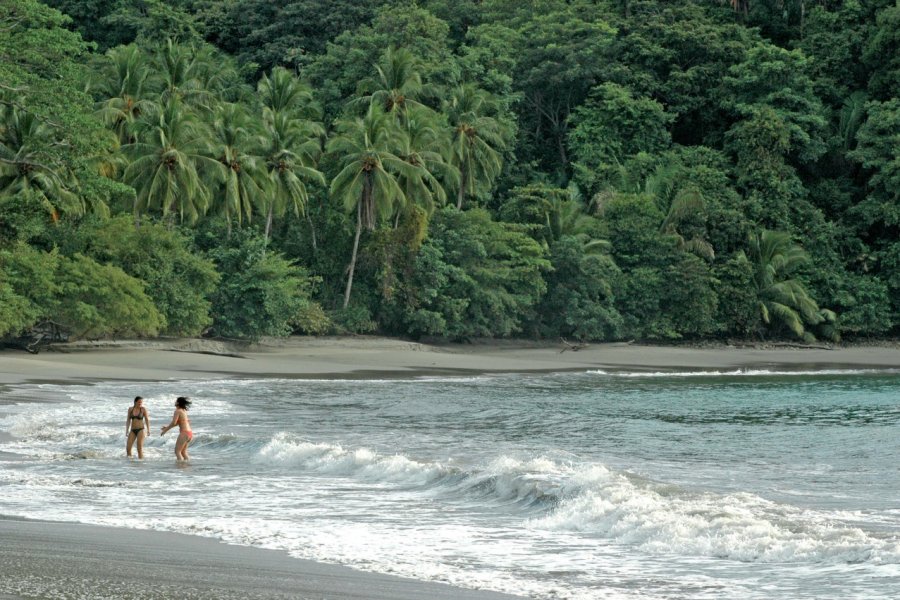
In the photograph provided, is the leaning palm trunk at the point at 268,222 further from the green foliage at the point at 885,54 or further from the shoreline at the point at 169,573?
the shoreline at the point at 169,573

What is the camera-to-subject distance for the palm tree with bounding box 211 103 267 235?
38.2 m

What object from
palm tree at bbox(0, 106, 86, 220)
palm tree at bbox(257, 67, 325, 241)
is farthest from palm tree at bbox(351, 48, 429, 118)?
palm tree at bbox(0, 106, 86, 220)

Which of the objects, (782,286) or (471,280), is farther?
(782,286)

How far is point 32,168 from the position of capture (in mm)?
29453

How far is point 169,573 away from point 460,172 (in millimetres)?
40123

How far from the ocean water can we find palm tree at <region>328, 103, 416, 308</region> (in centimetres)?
1517

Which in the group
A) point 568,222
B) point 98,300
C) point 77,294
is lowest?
point 98,300

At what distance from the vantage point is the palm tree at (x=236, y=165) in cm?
3819

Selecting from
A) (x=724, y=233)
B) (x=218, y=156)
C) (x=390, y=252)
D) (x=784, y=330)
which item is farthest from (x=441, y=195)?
(x=784, y=330)

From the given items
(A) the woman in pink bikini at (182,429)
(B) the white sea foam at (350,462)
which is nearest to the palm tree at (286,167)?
(B) the white sea foam at (350,462)

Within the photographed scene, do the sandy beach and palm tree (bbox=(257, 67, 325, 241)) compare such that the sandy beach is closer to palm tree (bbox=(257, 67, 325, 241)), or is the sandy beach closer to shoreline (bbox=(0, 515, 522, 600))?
shoreline (bbox=(0, 515, 522, 600))

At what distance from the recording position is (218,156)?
38688mm

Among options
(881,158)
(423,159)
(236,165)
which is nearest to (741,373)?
(423,159)

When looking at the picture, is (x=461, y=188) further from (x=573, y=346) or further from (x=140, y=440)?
(x=140, y=440)
